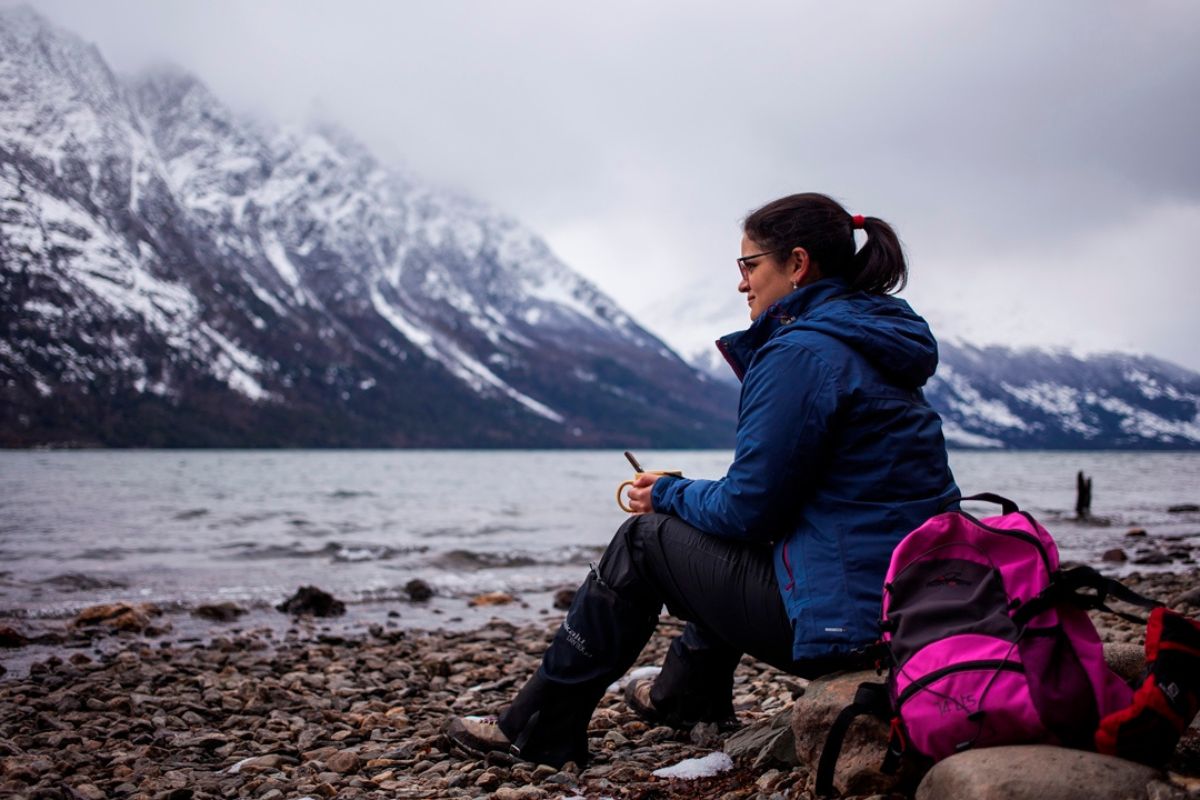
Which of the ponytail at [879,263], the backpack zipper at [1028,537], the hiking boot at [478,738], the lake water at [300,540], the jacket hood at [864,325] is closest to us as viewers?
the backpack zipper at [1028,537]

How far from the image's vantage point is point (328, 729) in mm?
6070

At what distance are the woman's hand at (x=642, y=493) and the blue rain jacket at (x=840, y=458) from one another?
76 cm

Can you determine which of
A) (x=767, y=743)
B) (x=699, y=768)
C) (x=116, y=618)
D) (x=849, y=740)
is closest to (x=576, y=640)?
Answer: (x=699, y=768)

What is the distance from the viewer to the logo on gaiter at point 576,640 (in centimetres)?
435

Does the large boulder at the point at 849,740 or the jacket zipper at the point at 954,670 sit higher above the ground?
the jacket zipper at the point at 954,670

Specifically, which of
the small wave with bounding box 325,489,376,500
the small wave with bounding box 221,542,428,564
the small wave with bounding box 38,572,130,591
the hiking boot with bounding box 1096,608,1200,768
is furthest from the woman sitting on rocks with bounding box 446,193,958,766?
the small wave with bounding box 325,489,376,500

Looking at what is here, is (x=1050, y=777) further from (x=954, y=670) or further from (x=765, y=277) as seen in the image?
(x=765, y=277)

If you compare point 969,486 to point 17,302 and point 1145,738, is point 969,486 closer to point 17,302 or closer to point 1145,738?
point 1145,738

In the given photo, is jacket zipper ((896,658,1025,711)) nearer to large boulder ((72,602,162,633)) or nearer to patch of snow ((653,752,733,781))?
patch of snow ((653,752,733,781))

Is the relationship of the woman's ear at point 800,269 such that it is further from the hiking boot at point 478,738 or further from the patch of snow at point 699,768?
the hiking boot at point 478,738

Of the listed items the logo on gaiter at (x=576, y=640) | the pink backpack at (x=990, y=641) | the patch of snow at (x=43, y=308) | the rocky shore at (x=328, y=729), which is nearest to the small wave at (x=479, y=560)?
the rocky shore at (x=328, y=729)

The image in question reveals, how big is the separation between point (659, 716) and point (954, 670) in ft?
8.64

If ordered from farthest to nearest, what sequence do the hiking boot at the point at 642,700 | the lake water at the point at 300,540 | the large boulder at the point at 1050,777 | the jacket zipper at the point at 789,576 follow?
the lake water at the point at 300,540
the hiking boot at the point at 642,700
the jacket zipper at the point at 789,576
the large boulder at the point at 1050,777

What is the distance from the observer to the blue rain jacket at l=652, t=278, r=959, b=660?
3.45 meters
